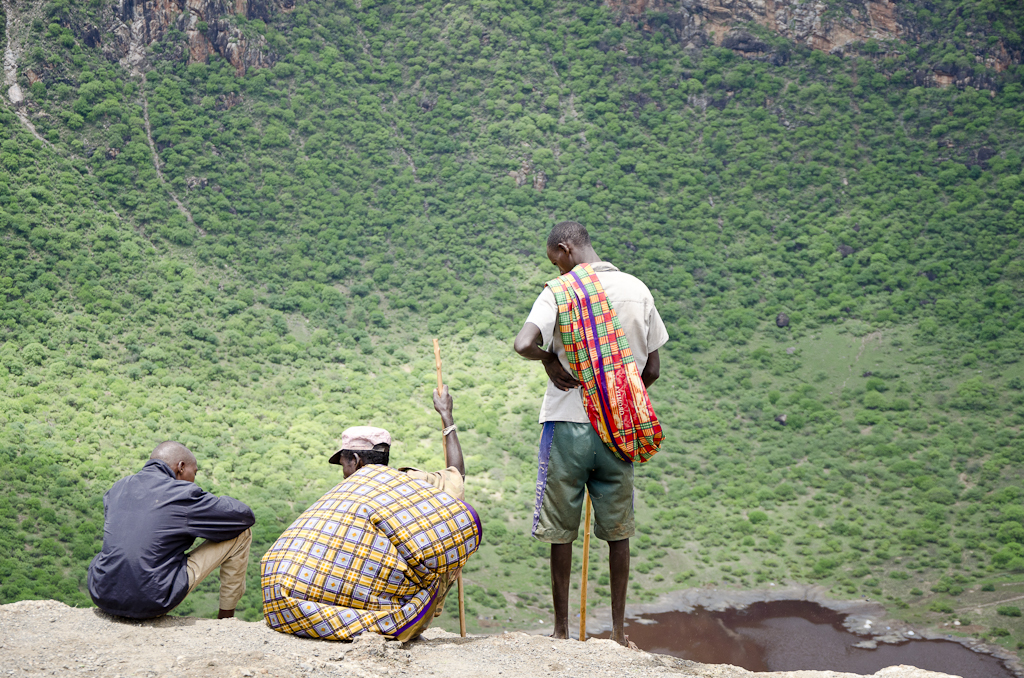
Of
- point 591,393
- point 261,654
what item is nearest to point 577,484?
point 591,393

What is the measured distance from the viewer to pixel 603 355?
11.9 ft

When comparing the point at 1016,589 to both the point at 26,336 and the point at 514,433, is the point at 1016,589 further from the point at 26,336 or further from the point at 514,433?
the point at 26,336

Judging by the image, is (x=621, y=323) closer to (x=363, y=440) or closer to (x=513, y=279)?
(x=363, y=440)

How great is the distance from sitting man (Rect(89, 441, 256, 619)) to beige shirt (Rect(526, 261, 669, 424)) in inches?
58.2

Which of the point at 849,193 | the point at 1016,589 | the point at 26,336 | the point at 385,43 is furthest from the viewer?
the point at 385,43

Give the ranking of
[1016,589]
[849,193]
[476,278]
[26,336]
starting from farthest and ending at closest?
[849,193]
[476,278]
[26,336]
[1016,589]

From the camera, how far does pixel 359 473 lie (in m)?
3.57

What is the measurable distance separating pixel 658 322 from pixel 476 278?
71.0 feet

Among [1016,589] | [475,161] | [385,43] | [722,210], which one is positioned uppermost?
[385,43]

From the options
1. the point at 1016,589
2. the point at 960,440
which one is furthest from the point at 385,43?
the point at 1016,589

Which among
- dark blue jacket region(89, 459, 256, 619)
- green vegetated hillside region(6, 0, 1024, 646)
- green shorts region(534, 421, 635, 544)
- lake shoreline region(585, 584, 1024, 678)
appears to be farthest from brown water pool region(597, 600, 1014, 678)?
dark blue jacket region(89, 459, 256, 619)

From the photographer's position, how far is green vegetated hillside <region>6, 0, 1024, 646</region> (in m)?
15.6

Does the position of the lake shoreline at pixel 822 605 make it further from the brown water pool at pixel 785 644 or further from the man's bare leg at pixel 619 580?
the man's bare leg at pixel 619 580

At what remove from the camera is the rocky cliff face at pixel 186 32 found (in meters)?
27.1
